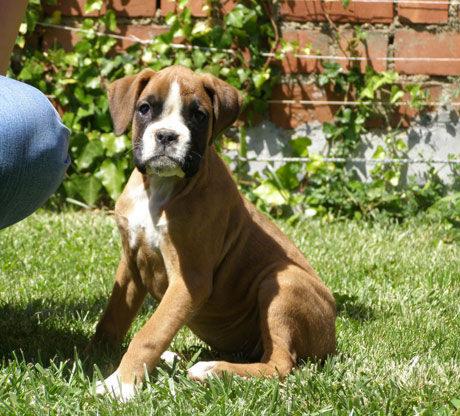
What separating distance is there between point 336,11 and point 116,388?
15.3 feet

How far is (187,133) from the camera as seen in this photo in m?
3.68

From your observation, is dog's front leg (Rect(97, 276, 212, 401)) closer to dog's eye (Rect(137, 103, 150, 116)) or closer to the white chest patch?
the white chest patch

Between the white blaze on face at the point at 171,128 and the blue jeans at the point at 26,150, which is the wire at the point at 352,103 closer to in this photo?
the white blaze on face at the point at 171,128

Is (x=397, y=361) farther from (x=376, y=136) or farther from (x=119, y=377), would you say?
(x=376, y=136)

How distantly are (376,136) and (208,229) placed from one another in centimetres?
392

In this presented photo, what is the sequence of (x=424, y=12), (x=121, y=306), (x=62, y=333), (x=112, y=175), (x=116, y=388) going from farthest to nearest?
(x=112, y=175) < (x=424, y=12) < (x=62, y=333) < (x=121, y=306) < (x=116, y=388)

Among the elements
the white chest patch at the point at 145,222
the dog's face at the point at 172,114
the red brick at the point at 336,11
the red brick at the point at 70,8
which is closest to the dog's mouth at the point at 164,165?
the dog's face at the point at 172,114

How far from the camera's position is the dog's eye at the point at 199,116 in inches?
149

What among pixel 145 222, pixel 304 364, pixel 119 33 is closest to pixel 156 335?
pixel 145 222

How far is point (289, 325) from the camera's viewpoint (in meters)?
3.78

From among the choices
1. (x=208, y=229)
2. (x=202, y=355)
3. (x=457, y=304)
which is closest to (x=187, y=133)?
(x=208, y=229)

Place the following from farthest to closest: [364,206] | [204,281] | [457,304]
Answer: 1. [364,206]
2. [457,304]
3. [204,281]

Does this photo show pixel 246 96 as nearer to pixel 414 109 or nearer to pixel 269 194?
pixel 269 194

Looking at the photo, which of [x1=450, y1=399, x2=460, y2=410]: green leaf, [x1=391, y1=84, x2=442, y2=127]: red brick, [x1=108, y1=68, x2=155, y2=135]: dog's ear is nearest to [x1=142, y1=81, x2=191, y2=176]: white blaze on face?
[x1=108, y1=68, x2=155, y2=135]: dog's ear
